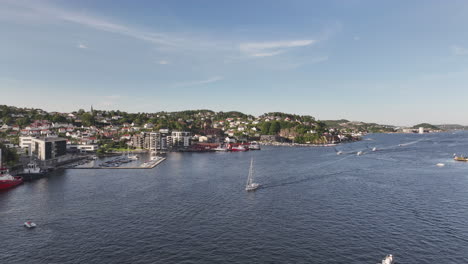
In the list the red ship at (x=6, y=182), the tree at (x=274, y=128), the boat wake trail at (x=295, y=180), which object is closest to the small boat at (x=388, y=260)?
the boat wake trail at (x=295, y=180)

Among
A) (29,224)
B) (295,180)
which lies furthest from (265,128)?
(29,224)

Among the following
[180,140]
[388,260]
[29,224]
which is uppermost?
[180,140]

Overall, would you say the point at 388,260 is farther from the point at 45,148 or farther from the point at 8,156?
the point at 45,148

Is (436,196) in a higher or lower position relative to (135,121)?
lower

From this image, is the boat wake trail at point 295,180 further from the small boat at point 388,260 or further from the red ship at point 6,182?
the red ship at point 6,182

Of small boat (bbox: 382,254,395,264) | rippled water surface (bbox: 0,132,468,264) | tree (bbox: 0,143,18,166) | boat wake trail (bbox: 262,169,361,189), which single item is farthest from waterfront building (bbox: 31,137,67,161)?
small boat (bbox: 382,254,395,264)

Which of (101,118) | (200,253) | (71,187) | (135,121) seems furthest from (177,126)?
(200,253)

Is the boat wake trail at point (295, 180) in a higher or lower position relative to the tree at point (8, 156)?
lower

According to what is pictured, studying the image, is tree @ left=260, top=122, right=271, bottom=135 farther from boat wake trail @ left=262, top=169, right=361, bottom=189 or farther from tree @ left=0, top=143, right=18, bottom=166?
tree @ left=0, top=143, right=18, bottom=166

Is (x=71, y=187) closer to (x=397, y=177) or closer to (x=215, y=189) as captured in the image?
(x=215, y=189)
